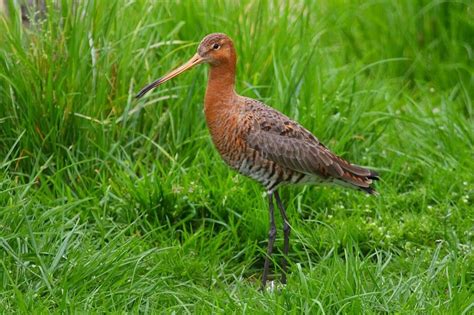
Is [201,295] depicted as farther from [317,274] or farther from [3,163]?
[3,163]

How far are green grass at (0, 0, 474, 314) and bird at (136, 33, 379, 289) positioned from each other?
0.89ft

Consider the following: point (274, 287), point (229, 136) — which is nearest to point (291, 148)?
point (229, 136)

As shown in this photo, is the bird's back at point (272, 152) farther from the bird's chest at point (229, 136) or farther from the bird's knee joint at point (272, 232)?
the bird's knee joint at point (272, 232)

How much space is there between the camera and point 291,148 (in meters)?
6.04

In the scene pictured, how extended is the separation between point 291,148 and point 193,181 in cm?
69

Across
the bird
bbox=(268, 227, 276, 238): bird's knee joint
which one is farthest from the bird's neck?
bbox=(268, 227, 276, 238): bird's knee joint

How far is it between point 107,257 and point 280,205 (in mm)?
1172

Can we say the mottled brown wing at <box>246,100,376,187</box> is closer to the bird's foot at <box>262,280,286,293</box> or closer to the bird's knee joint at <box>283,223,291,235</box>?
the bird's knee joint at <box>283,223,291,235</box>

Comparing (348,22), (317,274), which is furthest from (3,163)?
(348,22)

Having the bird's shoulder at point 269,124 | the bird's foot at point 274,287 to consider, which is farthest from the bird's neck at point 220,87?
the bird's foot at point 274,287

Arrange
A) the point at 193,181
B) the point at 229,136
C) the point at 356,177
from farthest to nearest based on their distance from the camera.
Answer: the point at 193,181, the point at 356,177, the point at 229,136

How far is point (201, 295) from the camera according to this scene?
5418mm

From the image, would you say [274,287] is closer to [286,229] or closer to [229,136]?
[286,229]

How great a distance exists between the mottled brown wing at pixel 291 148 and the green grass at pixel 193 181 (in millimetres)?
300
